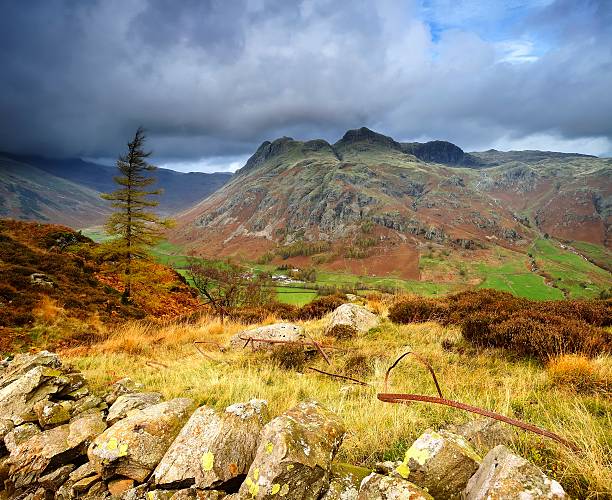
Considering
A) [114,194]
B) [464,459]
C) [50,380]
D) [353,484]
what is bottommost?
[50,380]

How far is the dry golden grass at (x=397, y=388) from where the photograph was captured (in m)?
3.13

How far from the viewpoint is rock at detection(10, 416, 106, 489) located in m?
4.31

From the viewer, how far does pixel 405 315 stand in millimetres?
12625

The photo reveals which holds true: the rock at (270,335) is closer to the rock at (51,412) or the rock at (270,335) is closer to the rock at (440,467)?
the rock at (51,412)

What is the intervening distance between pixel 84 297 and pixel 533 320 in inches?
957

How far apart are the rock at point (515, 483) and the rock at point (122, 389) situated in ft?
19.2

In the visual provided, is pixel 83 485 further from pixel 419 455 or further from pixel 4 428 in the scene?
pixel 419 455

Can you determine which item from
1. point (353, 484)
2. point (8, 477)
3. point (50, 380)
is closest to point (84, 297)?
point (50, 380)

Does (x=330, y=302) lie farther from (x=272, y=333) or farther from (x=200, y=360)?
(x=200, y=360)

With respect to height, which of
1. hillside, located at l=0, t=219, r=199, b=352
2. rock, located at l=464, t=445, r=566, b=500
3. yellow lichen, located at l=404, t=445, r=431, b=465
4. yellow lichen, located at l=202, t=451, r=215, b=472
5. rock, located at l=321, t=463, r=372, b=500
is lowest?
hillside, located at l=0, t=219, r=199, b=352

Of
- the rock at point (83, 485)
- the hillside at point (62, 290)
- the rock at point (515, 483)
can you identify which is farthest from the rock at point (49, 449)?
the hillside at point (62, 290)

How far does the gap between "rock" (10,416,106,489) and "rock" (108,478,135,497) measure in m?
1.07

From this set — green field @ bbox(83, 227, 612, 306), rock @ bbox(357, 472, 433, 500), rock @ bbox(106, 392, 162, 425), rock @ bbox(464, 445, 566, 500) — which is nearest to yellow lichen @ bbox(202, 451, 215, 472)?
rock @ bbox(357, 472, 433, 500)

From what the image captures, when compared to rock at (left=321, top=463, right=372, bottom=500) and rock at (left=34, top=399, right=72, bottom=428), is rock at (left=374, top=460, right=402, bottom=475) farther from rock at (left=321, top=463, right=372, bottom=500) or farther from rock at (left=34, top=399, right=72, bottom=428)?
rock at (left=34, top=399, right=72, bottom=428)
